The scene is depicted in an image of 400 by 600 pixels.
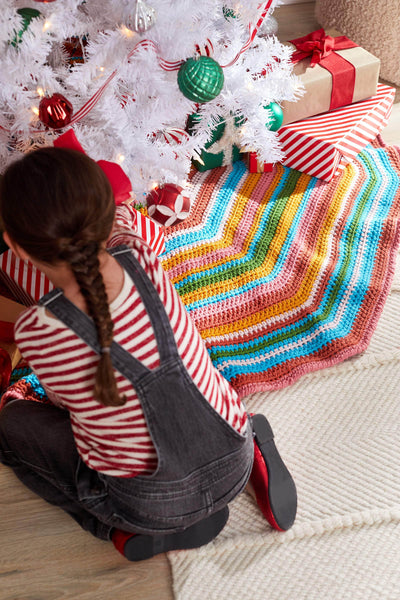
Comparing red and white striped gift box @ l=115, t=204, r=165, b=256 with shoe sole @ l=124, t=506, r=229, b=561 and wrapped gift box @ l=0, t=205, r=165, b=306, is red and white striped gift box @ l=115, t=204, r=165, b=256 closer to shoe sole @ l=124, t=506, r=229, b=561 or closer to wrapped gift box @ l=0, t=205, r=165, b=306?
wrapped gift box @ l=0, t=205, r=165, b=306

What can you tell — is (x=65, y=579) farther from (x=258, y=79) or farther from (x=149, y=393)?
(x=258, y=79)

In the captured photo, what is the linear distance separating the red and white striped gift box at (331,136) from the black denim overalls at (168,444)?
0.93 metres

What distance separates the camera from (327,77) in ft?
5.14

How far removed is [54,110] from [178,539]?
81cm

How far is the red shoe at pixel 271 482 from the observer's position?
0.96 metres

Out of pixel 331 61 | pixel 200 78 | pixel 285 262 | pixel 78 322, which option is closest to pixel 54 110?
pixel 200 78

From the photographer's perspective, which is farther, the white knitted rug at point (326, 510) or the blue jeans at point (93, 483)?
the white knitted rug at point (326, 510)

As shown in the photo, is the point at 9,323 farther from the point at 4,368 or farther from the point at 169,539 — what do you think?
the point at 169,539

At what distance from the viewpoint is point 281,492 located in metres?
0.97

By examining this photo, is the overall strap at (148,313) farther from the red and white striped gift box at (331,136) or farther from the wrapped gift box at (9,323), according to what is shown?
the red and white striped gift box at (331,136)

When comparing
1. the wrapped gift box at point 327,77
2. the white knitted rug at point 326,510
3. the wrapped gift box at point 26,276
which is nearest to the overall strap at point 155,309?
the wrapped gift box at point 26,276

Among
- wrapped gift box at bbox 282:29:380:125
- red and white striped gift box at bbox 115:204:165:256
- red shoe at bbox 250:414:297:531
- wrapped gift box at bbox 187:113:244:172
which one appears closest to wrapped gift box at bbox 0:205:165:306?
red and white striped gift box at bbox 115:204:165:256

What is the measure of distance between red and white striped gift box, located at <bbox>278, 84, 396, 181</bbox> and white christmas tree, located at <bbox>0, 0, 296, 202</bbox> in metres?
0.14

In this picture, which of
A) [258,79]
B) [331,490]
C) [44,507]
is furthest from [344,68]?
[44,507]
